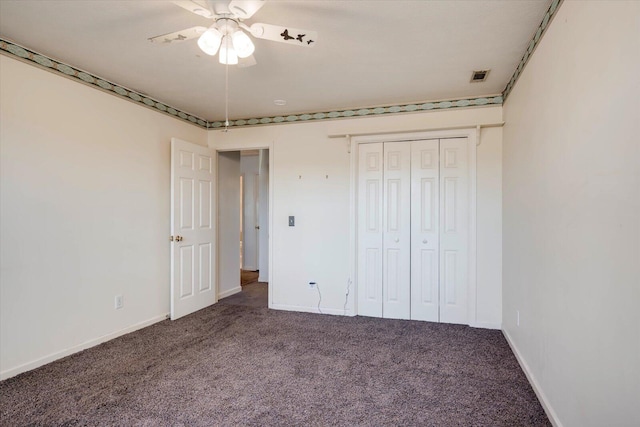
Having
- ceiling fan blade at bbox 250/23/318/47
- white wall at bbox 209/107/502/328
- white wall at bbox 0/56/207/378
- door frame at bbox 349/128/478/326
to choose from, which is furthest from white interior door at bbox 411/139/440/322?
white wall at bbox 0/56/207/378

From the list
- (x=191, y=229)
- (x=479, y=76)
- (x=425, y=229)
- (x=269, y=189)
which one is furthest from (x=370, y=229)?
(x=191, y=229)

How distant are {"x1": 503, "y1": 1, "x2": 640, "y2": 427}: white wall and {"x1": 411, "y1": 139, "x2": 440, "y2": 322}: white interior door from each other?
1.27m

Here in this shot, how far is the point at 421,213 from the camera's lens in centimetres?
372

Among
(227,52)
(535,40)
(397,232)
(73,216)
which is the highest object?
(535,40)

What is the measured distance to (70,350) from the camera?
2766 millimetres

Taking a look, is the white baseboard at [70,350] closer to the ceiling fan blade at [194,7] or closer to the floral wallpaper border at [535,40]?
the ceiling fan blade at [194,7]

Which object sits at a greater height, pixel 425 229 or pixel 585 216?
pixel 585 216

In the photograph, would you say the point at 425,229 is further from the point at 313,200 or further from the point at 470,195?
the point at 313,200

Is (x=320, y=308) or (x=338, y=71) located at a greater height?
(x=338, y=71)

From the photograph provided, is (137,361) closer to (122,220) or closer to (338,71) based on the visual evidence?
(122,220)

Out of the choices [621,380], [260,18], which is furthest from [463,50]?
[621,380]

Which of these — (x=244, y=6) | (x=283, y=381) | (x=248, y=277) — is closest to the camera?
(x=244, y=6)

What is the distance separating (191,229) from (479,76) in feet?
11.4

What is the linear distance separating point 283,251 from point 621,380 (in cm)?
338
